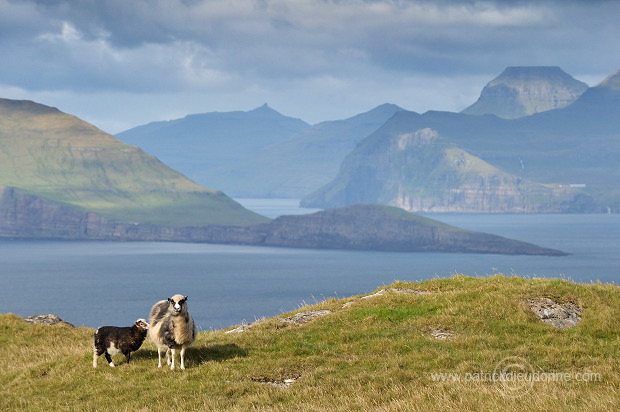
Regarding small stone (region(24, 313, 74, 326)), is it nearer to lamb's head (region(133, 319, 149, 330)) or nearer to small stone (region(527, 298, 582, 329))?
lamb's head (region(133, 319, 149, 330))

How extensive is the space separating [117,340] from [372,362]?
26.3ft

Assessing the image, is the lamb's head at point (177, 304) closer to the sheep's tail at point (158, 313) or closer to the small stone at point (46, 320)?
the sheep's tail at point (158, 313)

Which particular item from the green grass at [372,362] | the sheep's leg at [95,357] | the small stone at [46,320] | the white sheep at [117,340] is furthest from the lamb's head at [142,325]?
the small stone at [46,320]

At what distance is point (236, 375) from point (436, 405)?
6519 mm

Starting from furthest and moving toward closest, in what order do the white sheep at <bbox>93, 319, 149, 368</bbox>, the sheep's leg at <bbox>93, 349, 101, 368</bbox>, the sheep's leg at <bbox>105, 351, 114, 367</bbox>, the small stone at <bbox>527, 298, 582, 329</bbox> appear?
1. the small stone at <bbox>527, 298, 582, 329</bbox>
2. the white sheep at <bbox>93, 319, 149, 368</bbox>
3. the sheep's leg at <bbox>93, 349, 101, 368</bbox>
4. the sheep's leg at <bbox>105, 351, 114, 367</bbox>

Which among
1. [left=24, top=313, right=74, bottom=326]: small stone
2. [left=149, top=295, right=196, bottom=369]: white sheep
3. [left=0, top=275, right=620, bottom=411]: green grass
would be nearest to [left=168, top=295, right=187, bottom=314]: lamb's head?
[left=149, top=295, right=196, bottom=369]: white sheep

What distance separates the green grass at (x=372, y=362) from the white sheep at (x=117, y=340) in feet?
1.33

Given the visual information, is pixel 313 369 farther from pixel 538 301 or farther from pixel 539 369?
pixel 538 301

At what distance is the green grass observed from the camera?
1848 centimetres

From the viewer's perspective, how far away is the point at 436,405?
17234 millimetres

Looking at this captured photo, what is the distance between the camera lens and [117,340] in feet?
79.3

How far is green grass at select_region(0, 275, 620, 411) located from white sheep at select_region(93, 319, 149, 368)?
41 centimetres

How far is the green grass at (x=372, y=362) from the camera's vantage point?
60.6 ft

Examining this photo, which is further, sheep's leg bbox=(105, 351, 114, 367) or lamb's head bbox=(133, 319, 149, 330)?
lamb's head bbox=(133, 319, 149, 330)
